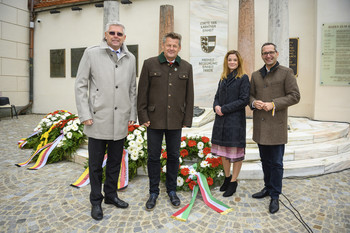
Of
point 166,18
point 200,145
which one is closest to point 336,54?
point 166,18

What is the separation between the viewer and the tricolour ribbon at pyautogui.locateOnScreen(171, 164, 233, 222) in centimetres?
234

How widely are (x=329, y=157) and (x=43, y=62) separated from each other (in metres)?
10.1

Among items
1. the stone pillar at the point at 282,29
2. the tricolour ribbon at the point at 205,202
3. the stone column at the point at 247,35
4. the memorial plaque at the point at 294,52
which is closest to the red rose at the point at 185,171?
the tricolour ribbon at the point at 205,202

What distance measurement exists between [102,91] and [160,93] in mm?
573

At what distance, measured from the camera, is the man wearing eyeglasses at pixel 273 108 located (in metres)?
2.42

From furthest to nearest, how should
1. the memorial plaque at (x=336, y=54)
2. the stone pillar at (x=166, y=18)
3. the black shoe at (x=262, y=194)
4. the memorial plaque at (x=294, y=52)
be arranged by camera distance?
1. the stone pillar at (x=166, y=18)
2. the memorial plaque at (x=294, y=52)
3. the memorial plaque at (x=336, y=54)
4. the black shoe at (x=262, y=194)

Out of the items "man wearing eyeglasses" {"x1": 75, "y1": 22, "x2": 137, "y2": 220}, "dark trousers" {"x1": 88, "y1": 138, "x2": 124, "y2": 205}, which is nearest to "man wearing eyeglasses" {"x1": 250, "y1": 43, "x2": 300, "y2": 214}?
"man wearing eyeglasses" {"x1": 75, "y1": 22, "x2": 137, "y2": 220}

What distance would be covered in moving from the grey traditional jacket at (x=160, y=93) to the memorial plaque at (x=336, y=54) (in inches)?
202

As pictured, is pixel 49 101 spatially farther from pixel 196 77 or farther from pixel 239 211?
pixel 239 211

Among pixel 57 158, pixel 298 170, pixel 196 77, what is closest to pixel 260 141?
pixel 298 170

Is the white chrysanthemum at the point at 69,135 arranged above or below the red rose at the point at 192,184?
above

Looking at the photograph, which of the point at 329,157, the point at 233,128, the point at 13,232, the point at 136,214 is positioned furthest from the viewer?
the point at 329,157

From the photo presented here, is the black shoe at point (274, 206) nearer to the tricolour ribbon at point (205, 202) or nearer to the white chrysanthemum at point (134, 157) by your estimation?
the tricolour ribbon at point (205, 202)

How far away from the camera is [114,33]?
2230mm
